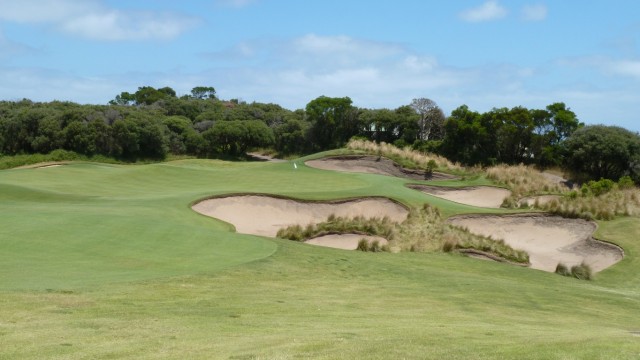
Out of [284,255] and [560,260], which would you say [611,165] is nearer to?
[560,260]

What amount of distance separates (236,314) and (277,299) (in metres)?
1.87

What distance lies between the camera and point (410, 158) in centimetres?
5212

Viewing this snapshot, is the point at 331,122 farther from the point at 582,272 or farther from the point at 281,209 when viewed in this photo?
the point at 582,272

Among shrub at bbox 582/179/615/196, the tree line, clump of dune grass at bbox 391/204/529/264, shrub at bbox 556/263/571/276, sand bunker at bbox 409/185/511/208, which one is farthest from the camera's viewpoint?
the tree line

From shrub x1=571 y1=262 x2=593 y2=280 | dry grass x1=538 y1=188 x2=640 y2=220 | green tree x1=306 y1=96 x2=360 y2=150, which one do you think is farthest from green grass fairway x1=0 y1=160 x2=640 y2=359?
green tree x1=306 y1=96 x2=360 y2=150

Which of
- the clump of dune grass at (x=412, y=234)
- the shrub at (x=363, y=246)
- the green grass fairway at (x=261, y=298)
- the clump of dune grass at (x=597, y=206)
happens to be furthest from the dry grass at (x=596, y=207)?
the shrub at (x=363, y=246)

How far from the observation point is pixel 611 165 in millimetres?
55531

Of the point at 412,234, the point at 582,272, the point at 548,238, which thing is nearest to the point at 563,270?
the point at 582,272

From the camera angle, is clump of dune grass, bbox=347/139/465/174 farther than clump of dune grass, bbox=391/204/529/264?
Yes

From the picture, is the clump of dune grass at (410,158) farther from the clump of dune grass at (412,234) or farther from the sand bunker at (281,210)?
the clump of dune grass at (412,234)

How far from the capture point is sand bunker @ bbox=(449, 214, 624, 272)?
1024 inches

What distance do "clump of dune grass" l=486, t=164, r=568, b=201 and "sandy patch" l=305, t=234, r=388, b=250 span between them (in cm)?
1357

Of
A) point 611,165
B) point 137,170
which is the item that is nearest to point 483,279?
point 137,170

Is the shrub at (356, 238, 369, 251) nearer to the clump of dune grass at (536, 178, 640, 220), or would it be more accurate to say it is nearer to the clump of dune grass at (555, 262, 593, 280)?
the clump of dune grass at (555, 262, 593, 280)
